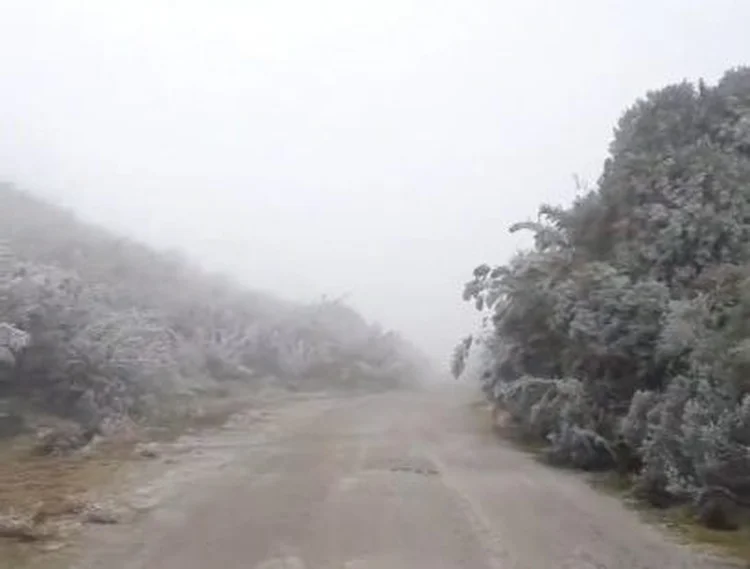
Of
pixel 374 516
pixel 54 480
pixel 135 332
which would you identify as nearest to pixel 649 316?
pixel 374 516

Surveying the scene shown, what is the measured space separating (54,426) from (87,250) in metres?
22.5

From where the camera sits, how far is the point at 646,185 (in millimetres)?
18922

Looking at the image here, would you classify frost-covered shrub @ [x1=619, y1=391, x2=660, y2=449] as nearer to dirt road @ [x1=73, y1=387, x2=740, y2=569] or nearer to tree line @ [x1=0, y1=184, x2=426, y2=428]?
dirt road @ [x1=73, y1=387, x2=740, y2=569]

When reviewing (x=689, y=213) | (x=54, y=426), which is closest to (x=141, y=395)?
(x=54, y=426)

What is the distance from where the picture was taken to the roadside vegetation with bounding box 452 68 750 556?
40.6ft

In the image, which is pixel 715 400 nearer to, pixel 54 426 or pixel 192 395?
pixel 54 426

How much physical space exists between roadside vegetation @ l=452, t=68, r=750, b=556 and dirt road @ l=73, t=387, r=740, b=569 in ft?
3.23

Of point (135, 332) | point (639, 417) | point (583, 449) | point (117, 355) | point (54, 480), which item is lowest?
point (54, 480)

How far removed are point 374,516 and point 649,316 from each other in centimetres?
682

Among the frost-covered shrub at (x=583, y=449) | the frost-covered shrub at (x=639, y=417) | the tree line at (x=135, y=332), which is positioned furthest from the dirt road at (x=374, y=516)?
the tree line at (x=135, y=332)

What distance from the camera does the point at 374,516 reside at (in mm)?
11164

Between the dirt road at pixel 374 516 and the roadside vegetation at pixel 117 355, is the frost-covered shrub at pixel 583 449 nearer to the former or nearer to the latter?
the dirt road at pixel 374 516

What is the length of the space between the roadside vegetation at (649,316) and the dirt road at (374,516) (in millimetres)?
986

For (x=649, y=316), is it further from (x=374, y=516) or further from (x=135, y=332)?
(x=135, y=332)
